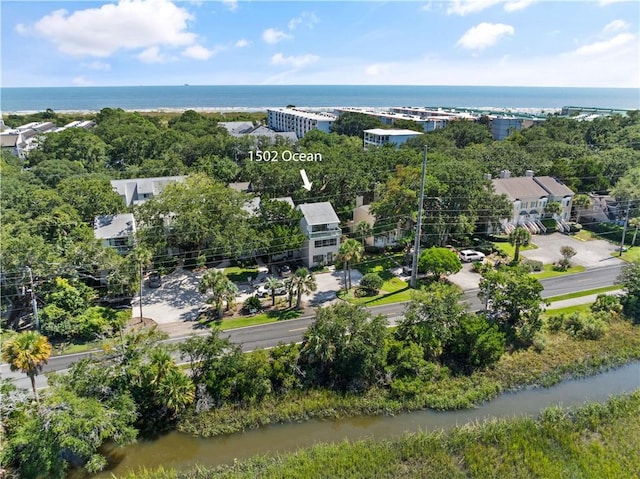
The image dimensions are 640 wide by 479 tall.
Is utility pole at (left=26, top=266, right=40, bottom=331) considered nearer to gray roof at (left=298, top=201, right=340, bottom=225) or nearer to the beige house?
gray roof at (left=298, top=201, right=340, bottom=225)

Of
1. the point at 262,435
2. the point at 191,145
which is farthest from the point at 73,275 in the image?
the point at 191,145

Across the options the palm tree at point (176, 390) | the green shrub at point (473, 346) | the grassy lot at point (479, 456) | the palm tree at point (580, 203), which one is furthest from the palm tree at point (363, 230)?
the palm tree at point (580, 203)

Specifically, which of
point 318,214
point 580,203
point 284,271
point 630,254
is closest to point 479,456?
Answer: point 284,271

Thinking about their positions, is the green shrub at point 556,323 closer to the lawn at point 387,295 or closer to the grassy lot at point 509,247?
the lawn at point 387,295

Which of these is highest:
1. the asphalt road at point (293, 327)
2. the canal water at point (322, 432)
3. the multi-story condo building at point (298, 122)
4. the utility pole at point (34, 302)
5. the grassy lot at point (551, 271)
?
the multi-story condo building at point (298, 122)

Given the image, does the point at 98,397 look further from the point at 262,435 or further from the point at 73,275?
the point at 73,275

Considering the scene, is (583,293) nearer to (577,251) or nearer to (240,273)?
(577,251)
